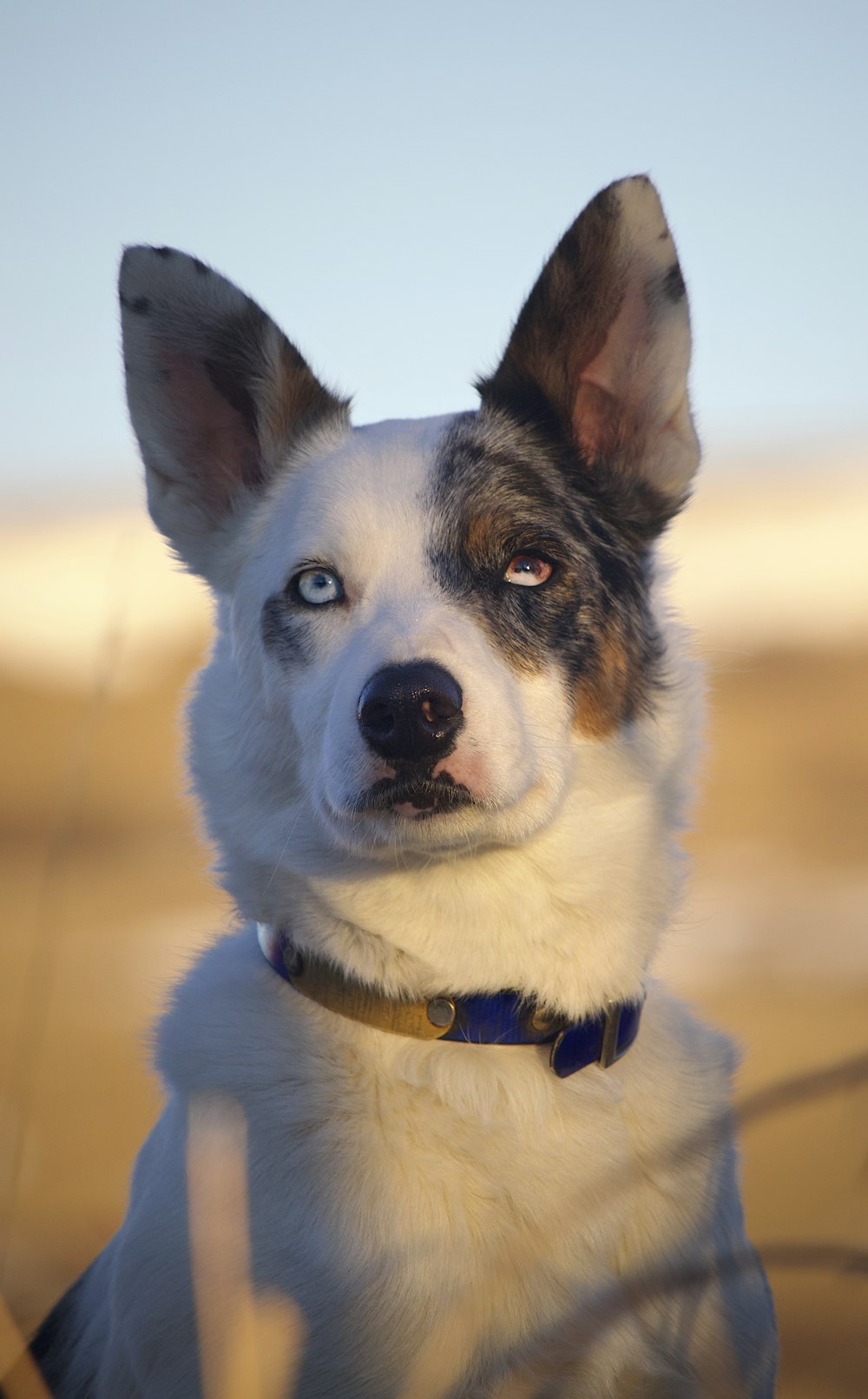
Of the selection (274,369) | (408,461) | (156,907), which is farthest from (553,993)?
(156,907)

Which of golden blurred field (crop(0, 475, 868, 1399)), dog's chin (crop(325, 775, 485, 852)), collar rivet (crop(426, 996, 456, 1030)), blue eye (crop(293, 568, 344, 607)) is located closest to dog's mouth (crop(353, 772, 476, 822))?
dog's chin (crop(325, 775, 485, 852))

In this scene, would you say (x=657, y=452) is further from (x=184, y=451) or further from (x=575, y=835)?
(x=184, y=451)

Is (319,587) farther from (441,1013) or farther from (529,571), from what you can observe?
(441,1013)

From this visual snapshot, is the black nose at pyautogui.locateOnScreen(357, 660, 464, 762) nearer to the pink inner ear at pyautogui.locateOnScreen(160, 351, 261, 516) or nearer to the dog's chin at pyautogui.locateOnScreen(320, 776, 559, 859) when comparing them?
the dog's chin at pyautogui.locateOnScreen(320, 776, 559, 859)

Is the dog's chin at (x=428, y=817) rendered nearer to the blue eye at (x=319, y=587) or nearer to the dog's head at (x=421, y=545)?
the dog's head at (x=421, y=545)

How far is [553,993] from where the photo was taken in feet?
8.50

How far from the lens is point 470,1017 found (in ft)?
8.34

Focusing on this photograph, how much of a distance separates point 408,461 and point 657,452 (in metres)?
0.62

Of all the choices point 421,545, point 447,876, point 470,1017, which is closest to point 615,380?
point 421,545

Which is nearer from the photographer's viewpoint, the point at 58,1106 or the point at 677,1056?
the point at 677,1056

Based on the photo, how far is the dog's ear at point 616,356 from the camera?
272 centimetres

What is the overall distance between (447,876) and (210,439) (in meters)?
1.36

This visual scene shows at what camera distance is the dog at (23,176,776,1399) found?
226cm

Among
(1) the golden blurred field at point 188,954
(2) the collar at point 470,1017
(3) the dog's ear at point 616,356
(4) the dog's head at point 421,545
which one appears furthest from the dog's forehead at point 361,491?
(2) the collar at point 470,1017
